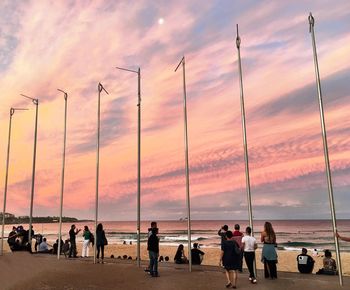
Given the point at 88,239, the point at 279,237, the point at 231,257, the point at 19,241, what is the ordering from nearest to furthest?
the point at 231,257 < the point at 88,239 < the point at 19,241 < the point at 279,237

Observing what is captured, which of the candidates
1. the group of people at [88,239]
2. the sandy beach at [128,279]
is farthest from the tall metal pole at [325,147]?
the group of people at [88,239]

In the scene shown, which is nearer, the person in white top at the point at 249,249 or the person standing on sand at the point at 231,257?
the person standing on sand at the point at 231,257

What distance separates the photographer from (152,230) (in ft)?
56.7

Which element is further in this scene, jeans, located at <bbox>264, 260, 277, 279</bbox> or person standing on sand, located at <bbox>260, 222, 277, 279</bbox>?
jeans, located at <bbox>264, 260, 277, 279</bbox>

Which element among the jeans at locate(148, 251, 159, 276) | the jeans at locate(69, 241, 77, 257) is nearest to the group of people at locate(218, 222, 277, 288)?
the jeans at locate(148, 251, 159, 276)

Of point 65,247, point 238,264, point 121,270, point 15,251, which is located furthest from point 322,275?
point 15,251

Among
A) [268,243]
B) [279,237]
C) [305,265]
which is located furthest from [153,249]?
[279,237]

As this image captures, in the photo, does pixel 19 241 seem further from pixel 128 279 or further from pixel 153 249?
pixel 153 249

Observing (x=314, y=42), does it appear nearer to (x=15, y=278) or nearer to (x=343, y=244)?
(x=15, y=278)

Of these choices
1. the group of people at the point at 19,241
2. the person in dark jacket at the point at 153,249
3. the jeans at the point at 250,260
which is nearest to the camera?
the jeans at the point at 250,260

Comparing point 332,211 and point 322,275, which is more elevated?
point 332,211

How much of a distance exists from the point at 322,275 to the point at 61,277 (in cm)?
1122

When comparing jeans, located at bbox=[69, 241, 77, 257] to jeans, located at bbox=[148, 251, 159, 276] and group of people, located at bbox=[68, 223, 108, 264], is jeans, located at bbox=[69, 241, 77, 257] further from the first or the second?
jeans, located at bbox=[148, 251, 159, 276]

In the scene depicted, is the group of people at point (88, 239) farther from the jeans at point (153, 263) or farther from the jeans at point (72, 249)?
the jeans at point (153, 263)
